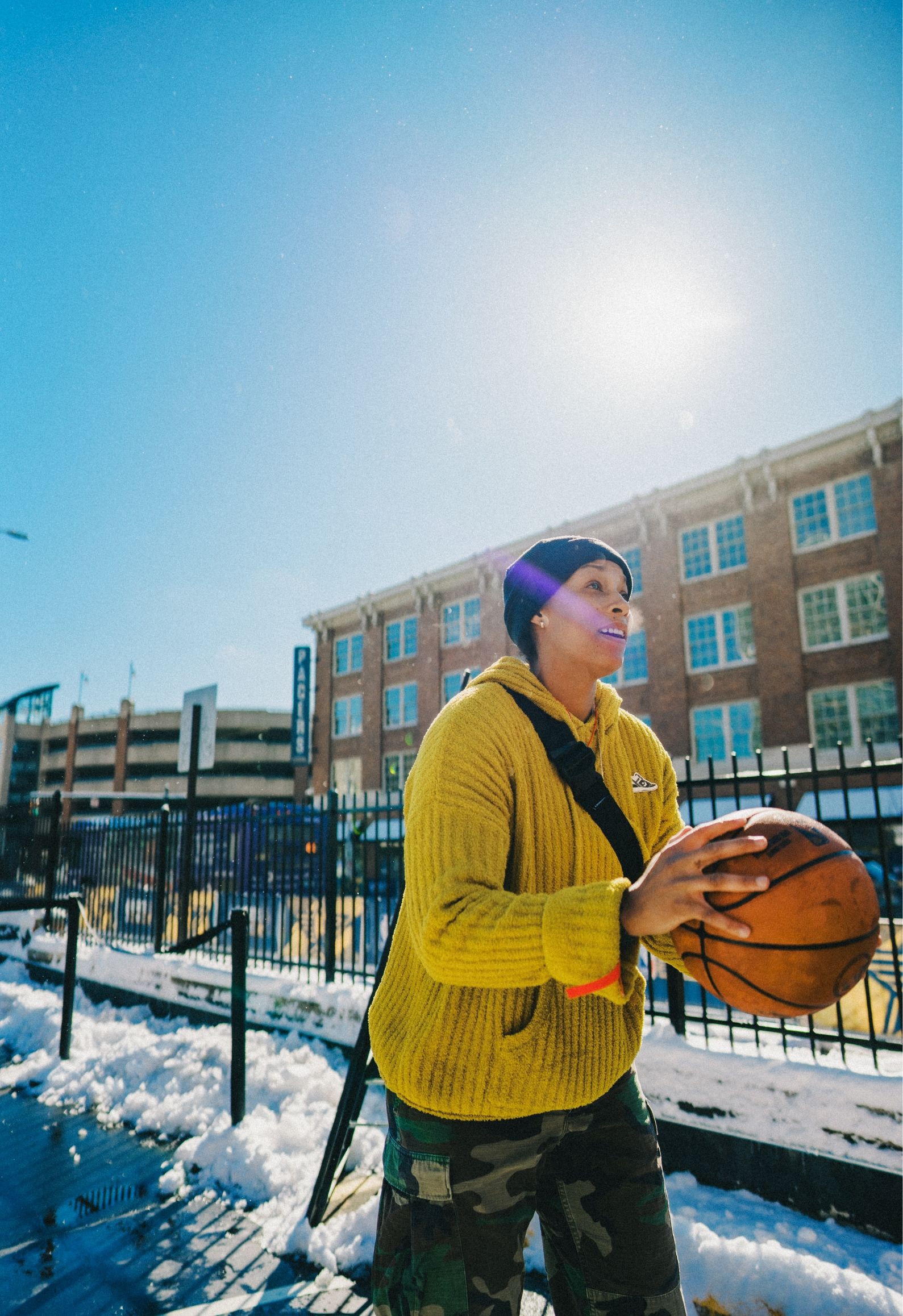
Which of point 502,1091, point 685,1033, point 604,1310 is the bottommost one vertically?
point 685,1033

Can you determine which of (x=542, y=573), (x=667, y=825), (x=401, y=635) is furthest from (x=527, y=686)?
(x=401, y=635)

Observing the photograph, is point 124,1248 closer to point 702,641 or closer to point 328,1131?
point 328,1131

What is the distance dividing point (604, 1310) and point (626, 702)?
24.6 meters

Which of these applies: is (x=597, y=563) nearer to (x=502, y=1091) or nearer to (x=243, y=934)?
(x=502, y=1091)

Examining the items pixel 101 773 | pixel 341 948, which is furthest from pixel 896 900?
pixel 101 773

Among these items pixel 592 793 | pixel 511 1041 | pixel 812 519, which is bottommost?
pixel 511 1041

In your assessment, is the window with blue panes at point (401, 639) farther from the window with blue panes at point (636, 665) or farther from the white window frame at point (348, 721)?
the window with blue panes at point (636, 665)

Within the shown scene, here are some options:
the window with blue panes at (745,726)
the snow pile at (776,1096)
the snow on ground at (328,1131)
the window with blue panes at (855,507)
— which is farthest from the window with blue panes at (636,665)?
the snow pile at (776,1096)

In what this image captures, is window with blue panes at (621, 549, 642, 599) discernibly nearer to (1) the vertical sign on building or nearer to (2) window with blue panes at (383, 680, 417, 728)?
(2) window with blue panes at (383, 680, 417, 728)

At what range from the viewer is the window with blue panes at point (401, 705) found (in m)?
31.9

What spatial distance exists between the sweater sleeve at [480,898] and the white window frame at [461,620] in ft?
91.2

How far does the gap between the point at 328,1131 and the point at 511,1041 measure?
4.15m

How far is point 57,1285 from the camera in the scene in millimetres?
3447

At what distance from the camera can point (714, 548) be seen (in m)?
24.0
